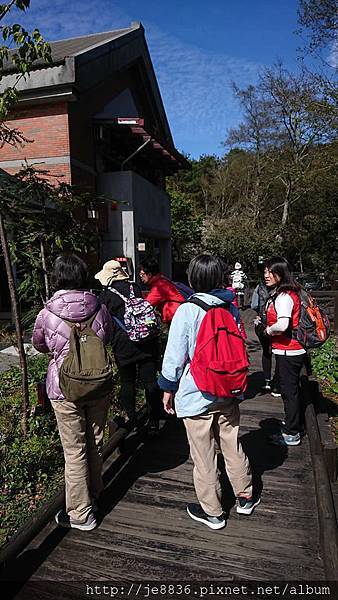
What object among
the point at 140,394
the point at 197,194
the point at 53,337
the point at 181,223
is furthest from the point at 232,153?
the point at 53,337

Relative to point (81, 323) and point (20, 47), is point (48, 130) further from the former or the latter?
point (81, 323)

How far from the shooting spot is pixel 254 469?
12.3 feet

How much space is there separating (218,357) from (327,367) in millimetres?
5408

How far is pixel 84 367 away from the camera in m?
2.71

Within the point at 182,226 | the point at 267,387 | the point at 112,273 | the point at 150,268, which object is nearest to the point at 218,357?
the point at 112,273

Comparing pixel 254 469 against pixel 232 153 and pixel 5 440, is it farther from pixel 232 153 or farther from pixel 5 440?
pixel 232 153

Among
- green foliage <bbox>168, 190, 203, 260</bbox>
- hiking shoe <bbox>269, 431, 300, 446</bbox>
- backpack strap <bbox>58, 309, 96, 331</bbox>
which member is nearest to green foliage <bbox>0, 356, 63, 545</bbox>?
backpack strap <bbox>58, 309, 96, 331</bbox>

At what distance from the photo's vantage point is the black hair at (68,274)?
112 inches

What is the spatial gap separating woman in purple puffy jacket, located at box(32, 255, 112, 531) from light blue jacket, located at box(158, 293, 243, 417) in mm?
473

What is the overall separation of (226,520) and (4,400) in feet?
11.2

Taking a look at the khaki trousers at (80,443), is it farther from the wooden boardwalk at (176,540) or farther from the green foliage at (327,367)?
the green foliage at (327,367)

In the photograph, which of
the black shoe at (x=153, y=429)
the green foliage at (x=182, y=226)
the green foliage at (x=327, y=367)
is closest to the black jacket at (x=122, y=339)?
the black shoe at (x=153, y=429)

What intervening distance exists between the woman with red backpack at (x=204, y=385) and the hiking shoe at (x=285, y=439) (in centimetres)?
125

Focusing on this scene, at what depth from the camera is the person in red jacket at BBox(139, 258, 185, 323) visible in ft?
14.3
